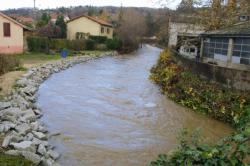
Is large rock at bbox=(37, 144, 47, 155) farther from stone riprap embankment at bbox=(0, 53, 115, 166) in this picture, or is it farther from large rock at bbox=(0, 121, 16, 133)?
Answer: large rock at bbox=(0, 121, 16, 133)

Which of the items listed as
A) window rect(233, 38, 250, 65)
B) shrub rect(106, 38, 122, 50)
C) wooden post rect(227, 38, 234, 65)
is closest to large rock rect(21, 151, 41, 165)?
window rect(233, 38, 250, 65)

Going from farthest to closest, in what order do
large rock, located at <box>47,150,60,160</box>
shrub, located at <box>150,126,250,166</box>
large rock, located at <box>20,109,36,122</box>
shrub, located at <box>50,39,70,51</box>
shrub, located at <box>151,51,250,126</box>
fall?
shrub, located at <box>50,39,70,51</box>, shrub, located at <box>151,51,250,126</box>, large rock, located at <box>20,109,36,122</box>, large rock, located at <box>47,150,60,160</box>, shrub, located at <box>150,126,250,166</box>

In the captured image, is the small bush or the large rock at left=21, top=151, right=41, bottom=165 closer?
the large rock at left=21, top=151, right=41, bottom=165

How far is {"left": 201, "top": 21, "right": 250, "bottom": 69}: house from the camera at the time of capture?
2084 cm

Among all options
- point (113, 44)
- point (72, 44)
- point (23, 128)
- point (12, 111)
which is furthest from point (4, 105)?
point (113, 44)

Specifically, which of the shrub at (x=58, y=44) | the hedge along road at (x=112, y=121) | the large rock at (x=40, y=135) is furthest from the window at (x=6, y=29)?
the large rock at (x=40, y=135)

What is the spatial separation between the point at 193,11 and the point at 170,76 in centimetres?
797

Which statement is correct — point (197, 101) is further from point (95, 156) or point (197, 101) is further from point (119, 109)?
point (95, 156)

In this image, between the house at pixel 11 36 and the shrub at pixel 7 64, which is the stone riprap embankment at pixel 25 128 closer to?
the shrub at pixel 7 64

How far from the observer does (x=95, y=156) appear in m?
9.76

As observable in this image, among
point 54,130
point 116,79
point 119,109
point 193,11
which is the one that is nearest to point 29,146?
point 54,130

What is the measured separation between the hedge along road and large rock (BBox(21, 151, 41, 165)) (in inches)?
43.7

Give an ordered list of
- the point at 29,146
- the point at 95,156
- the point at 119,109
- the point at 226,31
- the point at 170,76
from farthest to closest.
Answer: the point at 226,31, the point at 170,76, the point at 119,109, the point at 95,156, the point at 29,146

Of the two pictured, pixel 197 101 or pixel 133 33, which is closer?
pixel 197 101
